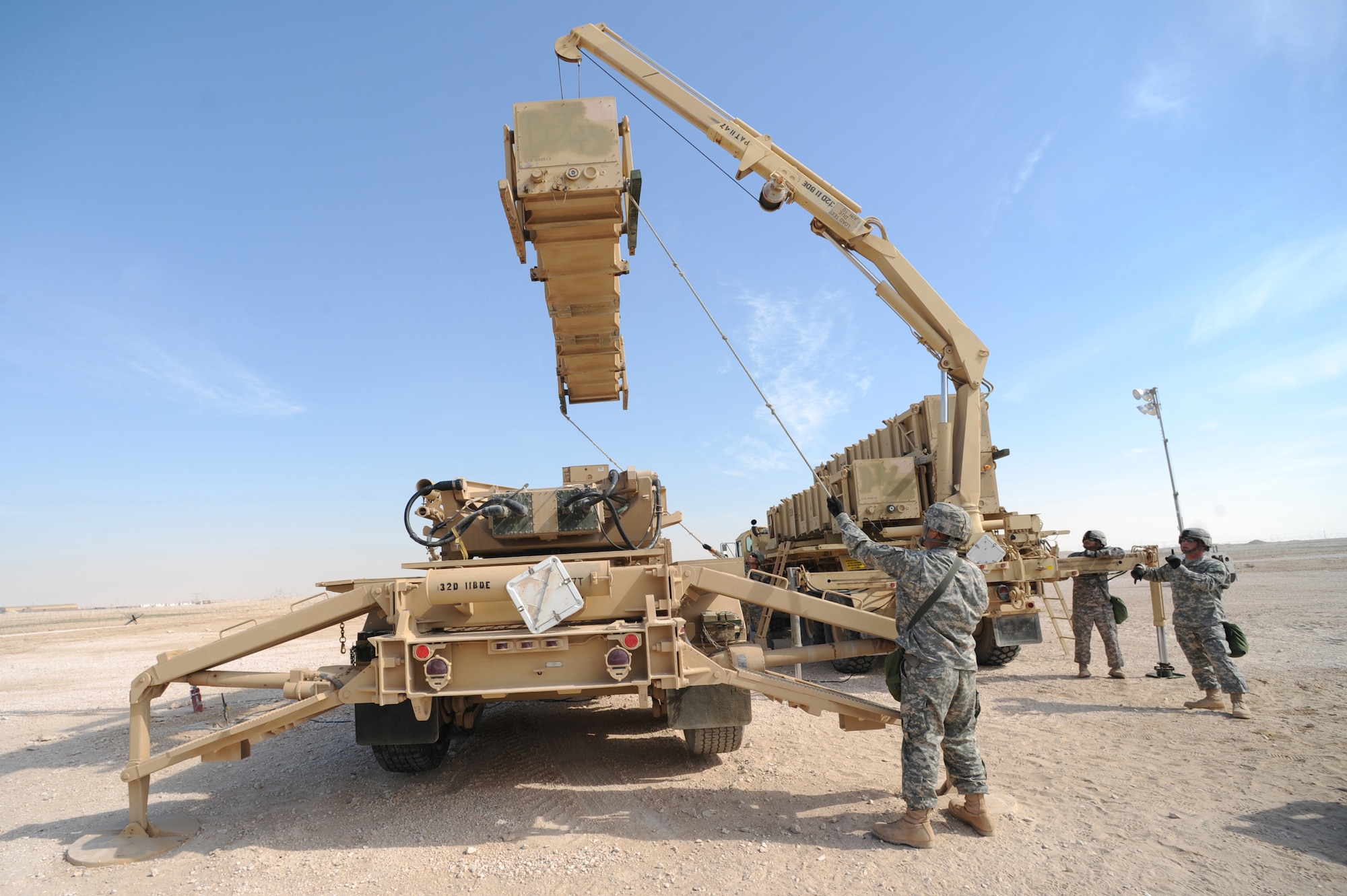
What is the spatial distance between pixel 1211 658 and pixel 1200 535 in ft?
3.79

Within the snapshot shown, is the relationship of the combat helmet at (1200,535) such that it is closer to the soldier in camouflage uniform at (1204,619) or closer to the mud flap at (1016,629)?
the soldier in camouflage uniform at (1204,619)

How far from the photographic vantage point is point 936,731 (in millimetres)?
3932

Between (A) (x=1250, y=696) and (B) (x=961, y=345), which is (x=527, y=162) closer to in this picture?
(B) (x=961, y=345)

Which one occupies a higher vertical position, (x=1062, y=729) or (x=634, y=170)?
(x=634, y=170)

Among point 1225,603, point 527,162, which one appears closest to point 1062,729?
point 527,162

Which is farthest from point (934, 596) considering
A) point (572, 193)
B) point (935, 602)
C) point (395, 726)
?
point (395, 726)

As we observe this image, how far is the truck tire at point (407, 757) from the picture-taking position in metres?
5.24

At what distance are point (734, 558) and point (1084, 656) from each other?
19.3 ft

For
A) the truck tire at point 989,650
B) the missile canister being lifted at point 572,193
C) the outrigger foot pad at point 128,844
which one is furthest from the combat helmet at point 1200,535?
the outrigger foot pad at point 128,844

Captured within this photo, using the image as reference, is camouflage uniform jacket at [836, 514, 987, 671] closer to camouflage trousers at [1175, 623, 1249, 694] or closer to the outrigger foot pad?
camouflage trousers at [1175, 623, 1249, 694]

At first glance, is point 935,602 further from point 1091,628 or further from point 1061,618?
point 1061,618

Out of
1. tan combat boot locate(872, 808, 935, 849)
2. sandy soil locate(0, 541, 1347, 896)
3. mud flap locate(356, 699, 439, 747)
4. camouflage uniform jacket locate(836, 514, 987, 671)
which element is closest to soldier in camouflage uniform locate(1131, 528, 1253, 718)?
sandy soil locate(0, 541, 1347, 896)

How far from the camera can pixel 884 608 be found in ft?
18.6

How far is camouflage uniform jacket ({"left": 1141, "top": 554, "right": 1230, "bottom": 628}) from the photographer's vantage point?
671 centimetres
